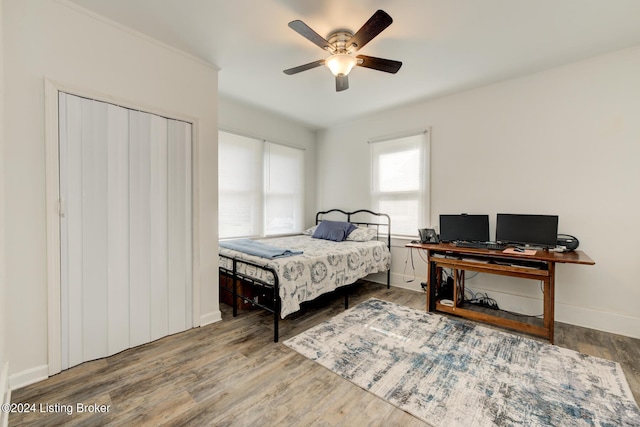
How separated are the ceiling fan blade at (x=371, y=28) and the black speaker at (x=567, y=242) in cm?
269

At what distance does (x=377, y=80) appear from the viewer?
9.99ft

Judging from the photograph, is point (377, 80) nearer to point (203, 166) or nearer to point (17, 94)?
point (203, 166)

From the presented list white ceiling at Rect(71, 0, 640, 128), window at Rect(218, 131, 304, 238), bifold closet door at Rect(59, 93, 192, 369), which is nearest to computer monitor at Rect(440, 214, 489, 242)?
white ceiling at Rect(71, 0, 640, 128)

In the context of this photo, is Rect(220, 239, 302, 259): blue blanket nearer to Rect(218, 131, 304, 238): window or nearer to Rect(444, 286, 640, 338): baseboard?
Rect(218, 131, 304, 238): window

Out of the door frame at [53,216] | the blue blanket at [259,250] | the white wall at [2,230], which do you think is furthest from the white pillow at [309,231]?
the white wall at [2,230]

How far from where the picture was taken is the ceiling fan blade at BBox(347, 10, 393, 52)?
1612 mm

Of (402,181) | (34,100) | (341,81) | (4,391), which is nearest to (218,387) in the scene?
(4,391)

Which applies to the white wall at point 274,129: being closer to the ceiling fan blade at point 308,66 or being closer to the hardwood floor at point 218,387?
the ceiling fan blade at point 308,66

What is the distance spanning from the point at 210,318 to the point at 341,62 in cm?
271

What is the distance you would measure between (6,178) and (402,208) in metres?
4.01

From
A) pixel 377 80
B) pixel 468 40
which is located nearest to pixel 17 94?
pixel 377 80

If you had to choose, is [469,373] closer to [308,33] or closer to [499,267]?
[499,267]

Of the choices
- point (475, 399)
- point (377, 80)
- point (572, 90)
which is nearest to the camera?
point (475, 399)

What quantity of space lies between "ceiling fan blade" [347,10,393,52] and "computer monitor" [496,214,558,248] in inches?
92.8
